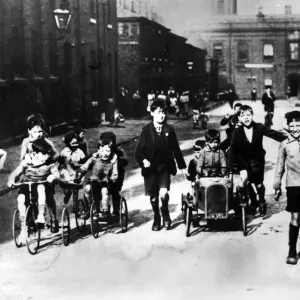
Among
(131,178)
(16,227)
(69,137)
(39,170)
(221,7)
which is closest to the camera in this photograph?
(39,170)

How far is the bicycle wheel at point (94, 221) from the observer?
22.4 ft

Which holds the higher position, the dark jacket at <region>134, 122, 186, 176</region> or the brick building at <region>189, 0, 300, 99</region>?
the brick building at <region>189, 0, 300, 99</region>

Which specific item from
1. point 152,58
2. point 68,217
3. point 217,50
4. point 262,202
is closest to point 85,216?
point 68,217

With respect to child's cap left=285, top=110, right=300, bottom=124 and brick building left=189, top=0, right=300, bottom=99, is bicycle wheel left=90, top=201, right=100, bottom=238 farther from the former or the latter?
brick building left=189, top=0, right=300, bottom=99

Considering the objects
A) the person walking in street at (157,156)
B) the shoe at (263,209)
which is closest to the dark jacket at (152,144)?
the person walking in street at (157,156)

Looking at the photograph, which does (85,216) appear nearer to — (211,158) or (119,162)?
(119,162)

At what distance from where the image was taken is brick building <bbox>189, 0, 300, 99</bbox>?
998cm

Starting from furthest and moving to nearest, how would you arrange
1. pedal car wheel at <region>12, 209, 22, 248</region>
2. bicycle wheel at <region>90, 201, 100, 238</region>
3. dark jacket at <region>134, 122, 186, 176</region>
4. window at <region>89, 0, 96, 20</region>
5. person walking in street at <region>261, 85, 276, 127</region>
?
person walking in street at <region>261, 85, 276, 127</region> → window at <region>89, 0, 96, 20</region> → dark jacket at <region>134, 122, 186, 176</region> → bicycle wheel at <region>90, 201, 100, 238</region> → pedal car wheel at <region>12, 209, 22, 248</region>

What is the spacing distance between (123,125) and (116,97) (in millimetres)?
1034

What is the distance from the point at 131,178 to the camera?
1084 cm

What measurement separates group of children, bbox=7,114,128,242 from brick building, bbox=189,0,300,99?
2.78 metres

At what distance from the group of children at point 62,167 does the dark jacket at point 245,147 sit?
1437mm

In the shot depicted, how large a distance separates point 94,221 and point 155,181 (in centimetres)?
86

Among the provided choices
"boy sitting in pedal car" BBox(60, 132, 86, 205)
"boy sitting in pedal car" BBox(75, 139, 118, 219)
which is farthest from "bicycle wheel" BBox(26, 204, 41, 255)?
"boy sitting in pedal car" BBox(60, 132, 86, 205)
